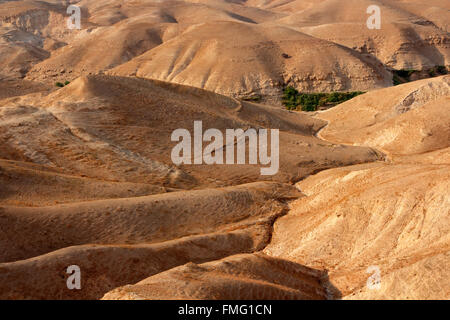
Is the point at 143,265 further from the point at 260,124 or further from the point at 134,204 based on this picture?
the point at 260,124

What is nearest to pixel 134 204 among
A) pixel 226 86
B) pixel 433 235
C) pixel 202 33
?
pixel 433 235

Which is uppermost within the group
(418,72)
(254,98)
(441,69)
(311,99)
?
(441,69)

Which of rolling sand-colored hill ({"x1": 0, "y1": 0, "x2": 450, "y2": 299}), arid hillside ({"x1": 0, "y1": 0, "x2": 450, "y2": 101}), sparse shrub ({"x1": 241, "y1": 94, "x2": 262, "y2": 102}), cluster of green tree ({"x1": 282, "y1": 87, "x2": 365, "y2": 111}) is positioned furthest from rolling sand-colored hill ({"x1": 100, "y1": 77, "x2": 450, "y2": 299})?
arid hillside ({"x1": 0, "y1": 0, "x2": 450, "y2": 101})

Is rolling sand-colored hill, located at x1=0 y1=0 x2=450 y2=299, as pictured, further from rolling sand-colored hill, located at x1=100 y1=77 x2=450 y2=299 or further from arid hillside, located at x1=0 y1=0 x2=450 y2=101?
arid hillside, located at x1=0 y1=0 x2=450 y2=101

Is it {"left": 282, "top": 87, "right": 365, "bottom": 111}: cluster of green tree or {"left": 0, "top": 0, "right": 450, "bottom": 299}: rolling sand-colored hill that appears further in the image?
{"left": 282, "top": 87, "right": 365, "bottom": 111}: cluster of green tree

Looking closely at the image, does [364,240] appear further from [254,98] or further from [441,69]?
[441,69]

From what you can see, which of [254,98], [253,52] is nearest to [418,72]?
[253,52]

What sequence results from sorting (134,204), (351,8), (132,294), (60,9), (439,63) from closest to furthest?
(132,294) < (134,204) < (439,63) < (351,8) < (60,9)

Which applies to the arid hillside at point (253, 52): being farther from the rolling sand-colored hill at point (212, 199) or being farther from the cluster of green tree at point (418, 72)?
the rolling sand-colored hill at point (212, 199)
